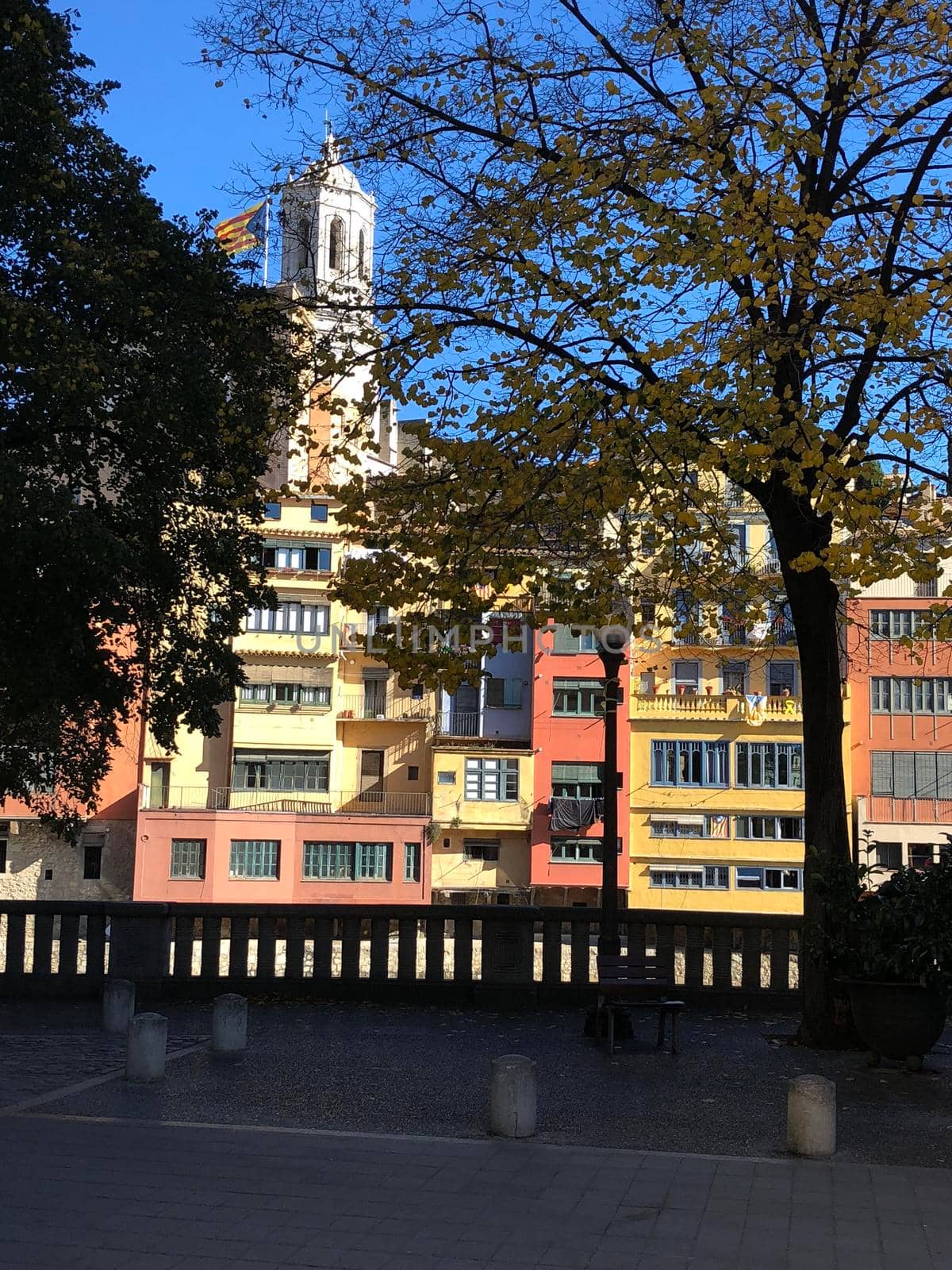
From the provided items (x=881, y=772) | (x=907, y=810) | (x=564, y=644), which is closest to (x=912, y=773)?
(x=881, y=772)

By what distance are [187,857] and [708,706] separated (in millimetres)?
22683

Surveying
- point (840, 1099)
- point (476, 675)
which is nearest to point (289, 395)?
point (476, 675)

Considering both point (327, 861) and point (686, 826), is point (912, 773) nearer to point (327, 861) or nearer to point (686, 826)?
point (686, 826)

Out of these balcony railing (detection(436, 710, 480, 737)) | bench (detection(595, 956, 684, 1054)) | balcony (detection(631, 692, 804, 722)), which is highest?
balcony (detection(631, 692, 804, 722))

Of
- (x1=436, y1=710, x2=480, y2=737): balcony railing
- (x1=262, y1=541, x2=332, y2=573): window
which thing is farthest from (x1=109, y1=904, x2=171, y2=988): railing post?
(x1=262, y1=541, x2=332, y2=573): window

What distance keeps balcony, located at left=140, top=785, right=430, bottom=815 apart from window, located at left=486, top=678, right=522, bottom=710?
16.5 ft

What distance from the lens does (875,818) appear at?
193 ft

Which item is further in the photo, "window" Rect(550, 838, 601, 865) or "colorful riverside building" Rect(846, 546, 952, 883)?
"window" Rect(550, 838, 601, 865)

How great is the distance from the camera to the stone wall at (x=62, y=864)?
62562 mm

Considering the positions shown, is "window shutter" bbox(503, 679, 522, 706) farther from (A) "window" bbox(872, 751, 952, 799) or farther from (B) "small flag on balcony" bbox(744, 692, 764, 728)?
(A) "window" bbox(872, 751, 952, 799)

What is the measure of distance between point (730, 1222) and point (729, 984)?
8.13 meters

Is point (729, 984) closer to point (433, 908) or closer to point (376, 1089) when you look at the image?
point (433, 908)

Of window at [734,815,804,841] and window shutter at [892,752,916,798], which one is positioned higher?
window shutter at [892,752,916,798]

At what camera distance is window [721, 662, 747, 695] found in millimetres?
61125
